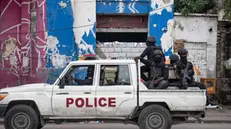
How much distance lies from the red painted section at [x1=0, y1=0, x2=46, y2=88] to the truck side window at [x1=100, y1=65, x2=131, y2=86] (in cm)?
735

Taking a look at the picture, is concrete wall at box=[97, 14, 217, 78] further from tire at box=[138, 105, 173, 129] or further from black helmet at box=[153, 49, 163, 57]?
tire at box=[138, 105, 173, 129]

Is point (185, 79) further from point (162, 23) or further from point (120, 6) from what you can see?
point (120, 6)

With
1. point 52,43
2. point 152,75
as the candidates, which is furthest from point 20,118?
point 52,43

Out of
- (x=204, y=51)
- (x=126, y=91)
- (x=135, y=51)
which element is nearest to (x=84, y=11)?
(x=135, y=51)

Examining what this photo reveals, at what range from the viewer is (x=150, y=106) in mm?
9141

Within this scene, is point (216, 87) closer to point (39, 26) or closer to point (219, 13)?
point (219, 13)

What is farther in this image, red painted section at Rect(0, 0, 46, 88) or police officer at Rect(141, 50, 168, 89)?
red painted section at Rect(0, 0, 46, 88)

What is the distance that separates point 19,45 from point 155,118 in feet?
29.1

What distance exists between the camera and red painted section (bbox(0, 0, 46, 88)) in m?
16.2

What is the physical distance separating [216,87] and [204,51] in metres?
Answer: 1.68

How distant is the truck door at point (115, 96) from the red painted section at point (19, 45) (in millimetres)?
7457

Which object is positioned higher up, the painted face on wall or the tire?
the painted face on wall

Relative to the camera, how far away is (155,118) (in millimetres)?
9141

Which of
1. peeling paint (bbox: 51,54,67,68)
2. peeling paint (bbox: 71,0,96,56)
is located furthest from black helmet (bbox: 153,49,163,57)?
peeling paint (bbox: 51,54,67,68)
